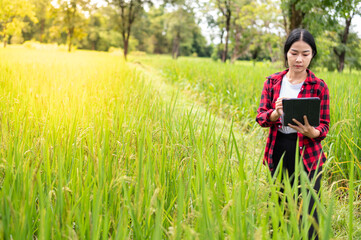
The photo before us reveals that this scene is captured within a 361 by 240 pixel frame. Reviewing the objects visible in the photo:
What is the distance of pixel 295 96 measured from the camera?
6.40 feet

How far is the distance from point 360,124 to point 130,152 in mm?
2111

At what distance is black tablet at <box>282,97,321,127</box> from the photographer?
64.2 inches

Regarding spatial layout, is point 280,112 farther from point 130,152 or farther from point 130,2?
point 130,2

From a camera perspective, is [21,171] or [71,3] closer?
[21,171]

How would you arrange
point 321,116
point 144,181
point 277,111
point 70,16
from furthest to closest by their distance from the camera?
1. point 70,16
2. point 321,116
3. point 277,111
4. point 144,181

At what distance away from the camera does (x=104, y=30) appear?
59.8m

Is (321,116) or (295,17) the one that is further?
(295,17)

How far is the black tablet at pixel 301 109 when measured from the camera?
64.2 inches

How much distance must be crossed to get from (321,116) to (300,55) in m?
0.42

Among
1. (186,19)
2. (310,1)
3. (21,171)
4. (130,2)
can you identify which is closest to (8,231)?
(21,171)

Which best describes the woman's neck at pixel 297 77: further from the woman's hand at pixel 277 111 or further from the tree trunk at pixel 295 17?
the tree trunk at pixel 295 17

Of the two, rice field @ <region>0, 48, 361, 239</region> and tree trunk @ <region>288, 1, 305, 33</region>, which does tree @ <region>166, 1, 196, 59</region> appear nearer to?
tree trunk @ <region>288, 1, 305, 33</region>

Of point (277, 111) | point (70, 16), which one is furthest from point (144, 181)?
point (70, 16)

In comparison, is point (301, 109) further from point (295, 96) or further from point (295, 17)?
point (295, 17)
